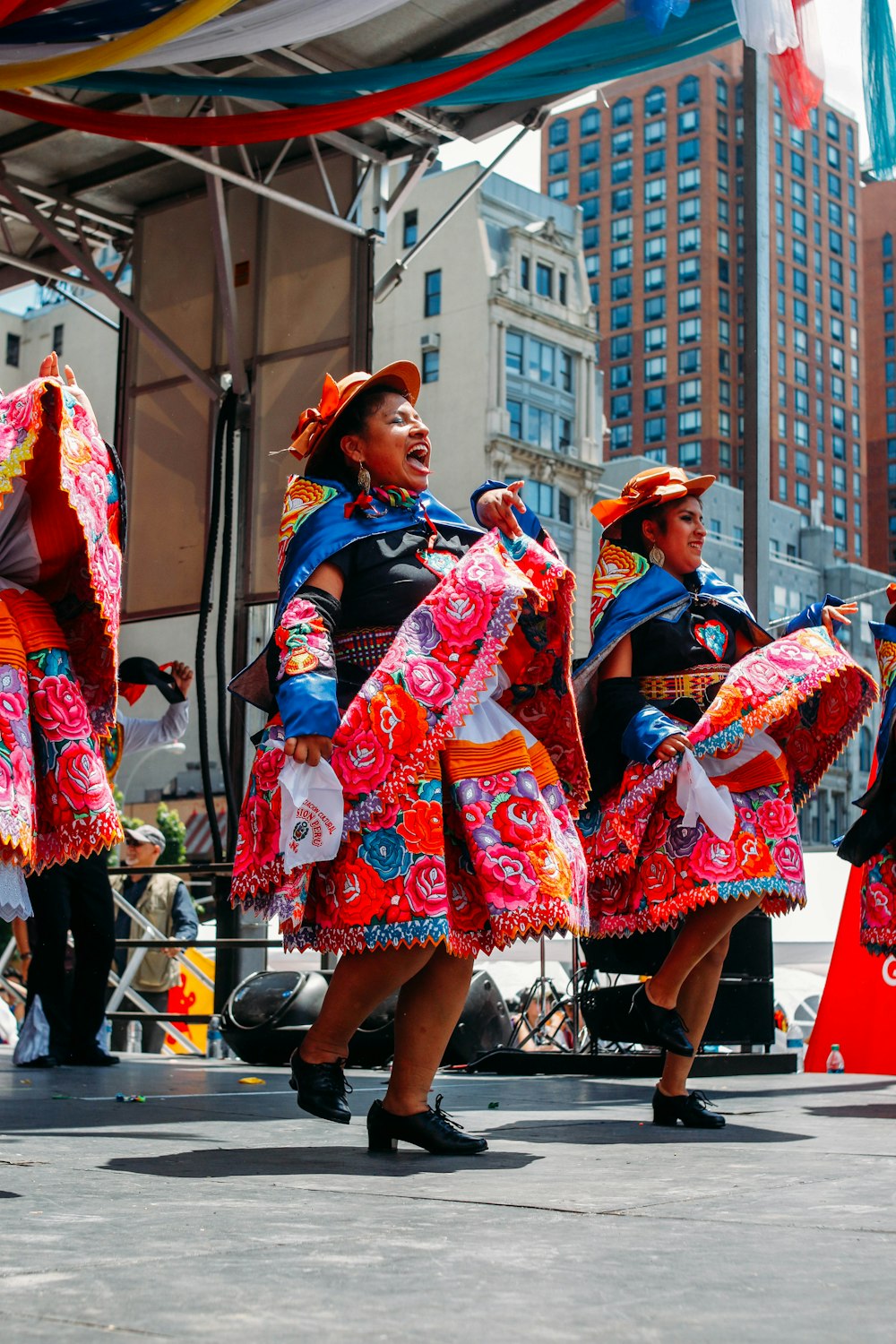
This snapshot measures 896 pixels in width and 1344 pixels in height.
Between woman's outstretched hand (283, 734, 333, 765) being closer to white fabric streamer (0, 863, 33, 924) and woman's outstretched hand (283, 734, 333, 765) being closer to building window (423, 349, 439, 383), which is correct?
white fabric streamer (0, 863, 33, 924)

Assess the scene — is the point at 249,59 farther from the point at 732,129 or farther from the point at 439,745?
the point at 732,129

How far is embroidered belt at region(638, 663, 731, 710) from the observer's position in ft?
14.8

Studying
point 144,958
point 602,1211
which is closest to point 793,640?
point 602,1211

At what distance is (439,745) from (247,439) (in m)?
7.63

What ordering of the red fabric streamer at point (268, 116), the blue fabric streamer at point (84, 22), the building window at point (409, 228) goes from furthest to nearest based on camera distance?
the building window at point (409, 228) < the red fabric streamer at point (268, 116) < the blue fabric streamer at point (84, 22)

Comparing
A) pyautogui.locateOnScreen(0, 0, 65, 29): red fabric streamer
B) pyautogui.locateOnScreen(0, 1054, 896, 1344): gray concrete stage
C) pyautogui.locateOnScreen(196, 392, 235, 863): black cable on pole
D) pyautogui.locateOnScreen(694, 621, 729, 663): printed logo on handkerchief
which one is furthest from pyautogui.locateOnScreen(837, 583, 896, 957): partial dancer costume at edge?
pyautogui.locateOnScreen(0, 0, 65, 29): red fabric streamer

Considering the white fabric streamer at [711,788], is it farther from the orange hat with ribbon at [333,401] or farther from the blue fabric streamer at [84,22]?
the blue fabric streamer at [84,22]

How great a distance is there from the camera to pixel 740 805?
4289 millimetres

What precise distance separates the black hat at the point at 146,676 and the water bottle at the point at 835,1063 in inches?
124

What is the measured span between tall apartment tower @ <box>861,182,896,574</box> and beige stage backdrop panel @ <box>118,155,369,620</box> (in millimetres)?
105000

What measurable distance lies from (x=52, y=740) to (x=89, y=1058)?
3456mm

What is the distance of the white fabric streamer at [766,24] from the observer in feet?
18.5

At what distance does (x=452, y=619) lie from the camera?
3.32 m

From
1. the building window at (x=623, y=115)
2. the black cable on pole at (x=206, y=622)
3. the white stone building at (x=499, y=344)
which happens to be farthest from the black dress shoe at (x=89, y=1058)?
the building window at (x=623, y=115)
